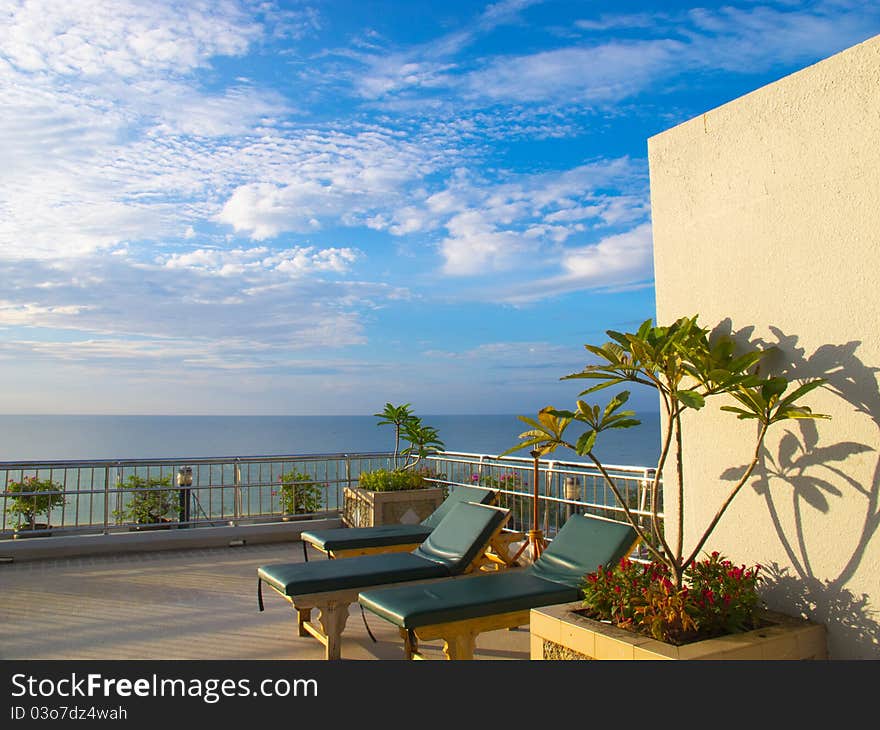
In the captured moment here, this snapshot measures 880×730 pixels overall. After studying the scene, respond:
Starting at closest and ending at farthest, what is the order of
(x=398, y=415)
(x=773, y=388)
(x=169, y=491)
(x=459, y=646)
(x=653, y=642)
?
(x=653, y=642) → (x=773, y=388) → (x=459, y=646) → (x=169, y=491) → (x=398, y=415)

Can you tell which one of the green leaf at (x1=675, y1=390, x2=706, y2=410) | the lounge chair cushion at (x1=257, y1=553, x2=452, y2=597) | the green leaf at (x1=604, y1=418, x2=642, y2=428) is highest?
the green leaf at (x1=675, y1=390, x2=706, y2=410)

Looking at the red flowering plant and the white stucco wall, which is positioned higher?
the white stucco wall

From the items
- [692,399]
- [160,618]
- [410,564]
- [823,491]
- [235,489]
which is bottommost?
[160,618]

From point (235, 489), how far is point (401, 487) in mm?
2317

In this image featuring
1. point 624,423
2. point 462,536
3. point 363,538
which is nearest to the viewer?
point 624,423

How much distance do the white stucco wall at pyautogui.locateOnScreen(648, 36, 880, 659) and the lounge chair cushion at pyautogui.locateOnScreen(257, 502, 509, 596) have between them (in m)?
1.72

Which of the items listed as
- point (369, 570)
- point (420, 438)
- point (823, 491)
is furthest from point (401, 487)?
point (823, 491)

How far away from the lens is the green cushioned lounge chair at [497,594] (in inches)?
147

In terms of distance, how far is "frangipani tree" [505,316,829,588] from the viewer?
3229 millimetres

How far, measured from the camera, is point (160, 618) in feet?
17.8

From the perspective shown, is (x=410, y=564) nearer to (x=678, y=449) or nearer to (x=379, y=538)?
(x=379, y=538)

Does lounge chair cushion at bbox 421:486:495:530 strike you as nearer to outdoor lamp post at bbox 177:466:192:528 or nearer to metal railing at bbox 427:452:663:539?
metal railing at bbox 427:452:663:539

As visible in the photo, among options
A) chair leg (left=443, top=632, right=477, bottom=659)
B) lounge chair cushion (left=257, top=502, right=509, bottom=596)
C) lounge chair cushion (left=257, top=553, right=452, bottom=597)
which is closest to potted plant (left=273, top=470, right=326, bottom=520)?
lounge chair cushion (left=257, top=502, right=509, bottom=596)

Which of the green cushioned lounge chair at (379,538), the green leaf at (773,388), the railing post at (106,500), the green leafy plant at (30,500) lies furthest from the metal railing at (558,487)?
the green leafy plant at (30,500)
